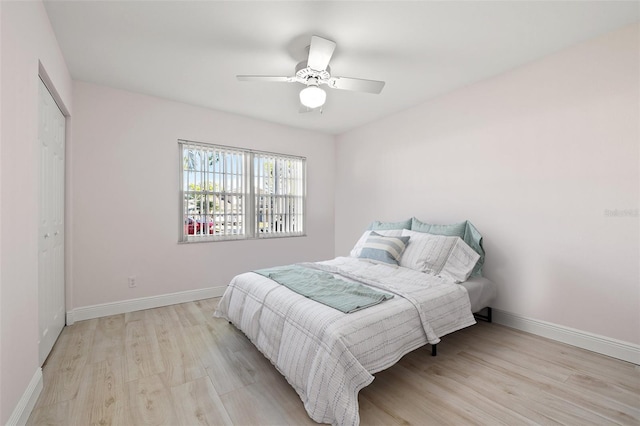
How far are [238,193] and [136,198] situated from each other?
1254 mm

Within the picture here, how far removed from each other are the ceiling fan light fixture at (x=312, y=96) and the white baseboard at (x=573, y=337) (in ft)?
9.09

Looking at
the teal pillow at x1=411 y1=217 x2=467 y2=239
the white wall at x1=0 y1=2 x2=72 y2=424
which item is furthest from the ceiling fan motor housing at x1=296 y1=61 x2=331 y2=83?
the teal pillow at x1=411 y1=217 x2=467 y2=239

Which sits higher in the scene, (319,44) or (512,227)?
(319,44)

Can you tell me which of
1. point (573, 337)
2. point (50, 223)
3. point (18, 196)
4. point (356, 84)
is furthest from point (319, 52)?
point (573, 337)

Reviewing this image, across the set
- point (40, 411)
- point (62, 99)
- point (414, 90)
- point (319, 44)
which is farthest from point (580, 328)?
point (62, 99)

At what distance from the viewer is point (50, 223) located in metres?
2.37

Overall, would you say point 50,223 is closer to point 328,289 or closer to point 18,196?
point 18,196

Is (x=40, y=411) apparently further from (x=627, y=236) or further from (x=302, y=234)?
(x=627, y=236)

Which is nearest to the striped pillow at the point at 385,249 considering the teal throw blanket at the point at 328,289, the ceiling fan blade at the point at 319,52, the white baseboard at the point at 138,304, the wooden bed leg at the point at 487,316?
the teal throw blanket at the point at 328,289

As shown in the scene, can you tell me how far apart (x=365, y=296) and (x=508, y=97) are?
2.49 meters

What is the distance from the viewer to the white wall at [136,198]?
304 cm

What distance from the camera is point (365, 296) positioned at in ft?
6.79

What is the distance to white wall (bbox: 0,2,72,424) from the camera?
1.36 m

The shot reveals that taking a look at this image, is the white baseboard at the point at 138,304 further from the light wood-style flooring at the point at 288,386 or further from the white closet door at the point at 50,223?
the light wood-style flooring at the point at 288,386
